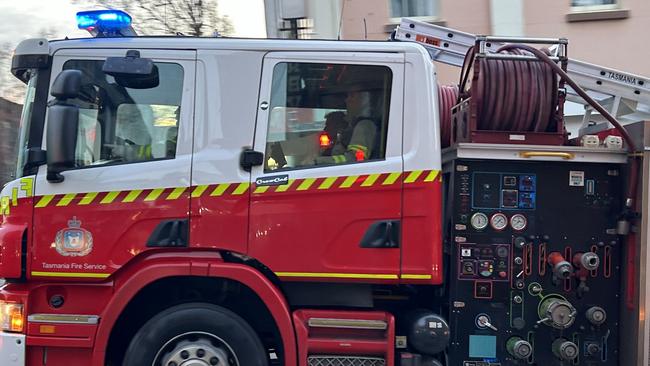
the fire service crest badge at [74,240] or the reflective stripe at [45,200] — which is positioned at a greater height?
the reflective stripe at [45,200]

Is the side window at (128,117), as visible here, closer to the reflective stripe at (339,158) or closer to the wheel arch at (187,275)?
the wheel arch at (187,275)

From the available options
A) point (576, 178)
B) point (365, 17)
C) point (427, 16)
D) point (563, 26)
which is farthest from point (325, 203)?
Answer: point (563, 26)

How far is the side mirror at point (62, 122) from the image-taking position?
3451 millimetres

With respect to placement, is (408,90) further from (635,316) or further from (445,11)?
(445,11)

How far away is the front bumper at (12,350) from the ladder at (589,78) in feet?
11.2

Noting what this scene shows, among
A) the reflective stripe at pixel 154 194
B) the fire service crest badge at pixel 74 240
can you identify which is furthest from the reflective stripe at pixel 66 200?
the reflective stripe at pixel 154 194

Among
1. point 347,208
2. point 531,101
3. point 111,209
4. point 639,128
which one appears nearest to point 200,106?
point 111,209

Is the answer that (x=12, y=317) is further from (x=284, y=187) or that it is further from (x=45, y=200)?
(x=284, y=187)

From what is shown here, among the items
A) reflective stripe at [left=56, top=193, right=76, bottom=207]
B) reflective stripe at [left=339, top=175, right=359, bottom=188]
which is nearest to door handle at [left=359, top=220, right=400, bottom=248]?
reflective stripe at [left=339, top=175, right=359, bottom=188]

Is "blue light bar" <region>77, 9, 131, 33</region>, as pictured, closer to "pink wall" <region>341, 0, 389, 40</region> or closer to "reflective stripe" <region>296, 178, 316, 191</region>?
"reflective stripe" <region>296, 178, 316, 191</region>

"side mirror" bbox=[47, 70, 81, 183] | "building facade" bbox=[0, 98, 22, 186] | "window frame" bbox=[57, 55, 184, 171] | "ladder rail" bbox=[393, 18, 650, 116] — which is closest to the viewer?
"side mirror" bbox=[47, 70, 81, 183]

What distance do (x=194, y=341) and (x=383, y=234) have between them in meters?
1.35

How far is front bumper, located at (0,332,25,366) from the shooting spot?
3.63m

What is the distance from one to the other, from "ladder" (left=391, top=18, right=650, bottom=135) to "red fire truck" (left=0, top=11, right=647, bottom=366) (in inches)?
42.2
